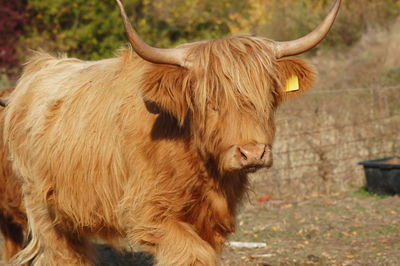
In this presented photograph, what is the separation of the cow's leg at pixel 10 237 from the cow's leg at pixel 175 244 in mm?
2561

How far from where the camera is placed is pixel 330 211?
7.91 m

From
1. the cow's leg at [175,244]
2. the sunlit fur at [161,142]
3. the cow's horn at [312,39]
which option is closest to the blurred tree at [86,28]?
the sunlit fur at [161,142]

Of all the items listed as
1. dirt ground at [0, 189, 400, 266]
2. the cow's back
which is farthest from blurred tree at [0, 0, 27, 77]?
the cow's back

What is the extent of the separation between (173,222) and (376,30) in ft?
47.2

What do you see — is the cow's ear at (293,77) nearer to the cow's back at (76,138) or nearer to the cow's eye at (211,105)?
the cow's eye at (211,105)

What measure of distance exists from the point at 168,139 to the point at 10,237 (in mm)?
2938

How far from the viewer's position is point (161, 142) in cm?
378

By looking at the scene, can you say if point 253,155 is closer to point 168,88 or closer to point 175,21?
point 168,88

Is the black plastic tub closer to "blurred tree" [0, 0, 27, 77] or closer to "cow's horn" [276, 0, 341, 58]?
"cow's horn" [276, 0, 341, 58]

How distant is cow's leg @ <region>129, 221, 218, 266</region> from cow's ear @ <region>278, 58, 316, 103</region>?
1082mm

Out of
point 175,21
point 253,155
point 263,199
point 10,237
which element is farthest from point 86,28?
point 253,155

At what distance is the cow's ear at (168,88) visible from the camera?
3.62 metres

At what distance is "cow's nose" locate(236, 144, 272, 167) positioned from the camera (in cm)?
323

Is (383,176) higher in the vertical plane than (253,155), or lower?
lower
